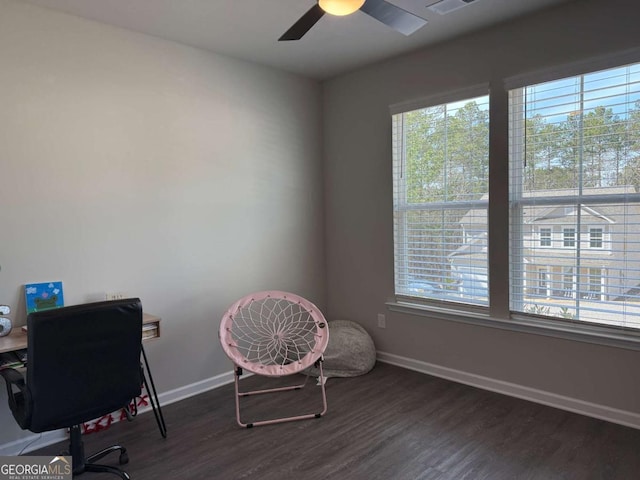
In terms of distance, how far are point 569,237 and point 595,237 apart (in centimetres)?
14

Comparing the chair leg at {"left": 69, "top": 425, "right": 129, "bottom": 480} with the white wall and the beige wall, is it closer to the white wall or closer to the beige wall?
the white wall

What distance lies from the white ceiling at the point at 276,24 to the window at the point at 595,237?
1.40 meters

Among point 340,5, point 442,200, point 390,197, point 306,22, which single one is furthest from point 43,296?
point 442,200

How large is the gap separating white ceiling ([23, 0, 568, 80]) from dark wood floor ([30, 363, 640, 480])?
2.52 meters

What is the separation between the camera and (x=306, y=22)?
2006 mm

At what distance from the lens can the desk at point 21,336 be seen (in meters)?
2.14

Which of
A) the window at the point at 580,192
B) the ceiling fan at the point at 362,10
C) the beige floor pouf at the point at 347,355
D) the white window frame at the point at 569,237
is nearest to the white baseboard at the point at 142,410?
the beige floor pouf at the point at 347,355

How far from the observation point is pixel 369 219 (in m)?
3.89

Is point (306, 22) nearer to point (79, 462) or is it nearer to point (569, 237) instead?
point (569, 237)

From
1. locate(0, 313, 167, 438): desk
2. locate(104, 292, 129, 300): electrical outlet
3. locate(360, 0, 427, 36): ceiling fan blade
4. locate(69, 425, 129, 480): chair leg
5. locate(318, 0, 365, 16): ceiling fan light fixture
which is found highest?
locate(360, 0, 427, 36): ceiling fan blade

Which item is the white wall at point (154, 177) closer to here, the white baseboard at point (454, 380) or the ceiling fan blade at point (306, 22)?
the white baseboard at point (454, 380)

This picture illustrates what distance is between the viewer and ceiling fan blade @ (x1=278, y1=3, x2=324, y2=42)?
1.93 metres

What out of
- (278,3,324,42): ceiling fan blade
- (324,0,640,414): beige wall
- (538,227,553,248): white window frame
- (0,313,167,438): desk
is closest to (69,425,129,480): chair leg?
(0,313,167,438): desk

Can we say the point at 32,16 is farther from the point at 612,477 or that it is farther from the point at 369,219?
the point at 612,477
